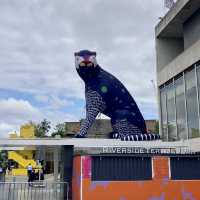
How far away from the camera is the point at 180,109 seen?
2470 centimetres

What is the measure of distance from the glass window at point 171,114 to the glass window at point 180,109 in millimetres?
740

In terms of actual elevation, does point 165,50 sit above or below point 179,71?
above

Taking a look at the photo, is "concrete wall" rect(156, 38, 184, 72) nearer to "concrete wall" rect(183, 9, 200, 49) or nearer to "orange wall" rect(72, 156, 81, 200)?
"concrete wall" rect(183, 9, 200, 49)

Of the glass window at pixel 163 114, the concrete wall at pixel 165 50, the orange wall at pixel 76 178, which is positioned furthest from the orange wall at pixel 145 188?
the concrete wall at pixel 165 50

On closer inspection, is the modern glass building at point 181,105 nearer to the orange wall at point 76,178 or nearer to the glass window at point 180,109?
the glass window at point 180,109

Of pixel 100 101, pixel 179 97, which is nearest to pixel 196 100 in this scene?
pixel 179 97

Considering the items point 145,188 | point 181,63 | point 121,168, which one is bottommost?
point 145,188

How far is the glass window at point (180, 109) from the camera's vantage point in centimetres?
2409

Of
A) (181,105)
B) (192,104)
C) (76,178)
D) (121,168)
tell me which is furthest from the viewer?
(181,105)

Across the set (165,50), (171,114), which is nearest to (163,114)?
(171,114)

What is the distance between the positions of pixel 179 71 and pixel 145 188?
10866 millimetres

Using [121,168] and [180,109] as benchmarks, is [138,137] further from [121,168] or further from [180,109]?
[180,109]

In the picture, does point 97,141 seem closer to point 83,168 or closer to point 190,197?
point 83,168

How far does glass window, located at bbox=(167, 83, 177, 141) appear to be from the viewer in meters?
26.0
